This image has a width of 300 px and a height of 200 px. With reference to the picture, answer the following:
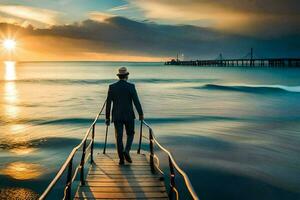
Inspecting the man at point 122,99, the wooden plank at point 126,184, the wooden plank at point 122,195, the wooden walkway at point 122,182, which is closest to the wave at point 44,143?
the wooden walkway at point 122,182

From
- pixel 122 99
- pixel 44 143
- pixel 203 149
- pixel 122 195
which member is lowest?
pixel 203 149

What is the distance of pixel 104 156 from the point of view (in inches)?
341

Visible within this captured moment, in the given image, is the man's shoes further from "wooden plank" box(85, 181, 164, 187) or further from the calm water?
the calm water

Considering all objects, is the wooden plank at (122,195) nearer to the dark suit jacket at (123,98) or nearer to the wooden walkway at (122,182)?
the wooden walkway at (122,182)

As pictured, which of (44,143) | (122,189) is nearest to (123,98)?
(122,189)

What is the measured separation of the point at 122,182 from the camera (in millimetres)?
6465

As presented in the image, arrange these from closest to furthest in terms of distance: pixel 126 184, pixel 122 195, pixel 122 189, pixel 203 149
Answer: pixel 122 195 → pixel 122 189 → pixel 126 184 → pixel 203 149

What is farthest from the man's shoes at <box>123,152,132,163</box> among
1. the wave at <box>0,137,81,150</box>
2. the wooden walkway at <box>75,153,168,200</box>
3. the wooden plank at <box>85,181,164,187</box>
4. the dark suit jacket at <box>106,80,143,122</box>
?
Result: the wave at <box>0,137,81,150</box>

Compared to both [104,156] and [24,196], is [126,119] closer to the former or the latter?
[104,156]

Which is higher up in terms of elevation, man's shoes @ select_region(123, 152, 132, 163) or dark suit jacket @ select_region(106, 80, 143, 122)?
dark suit jacket @ select_region(106, 80, 143, 122)

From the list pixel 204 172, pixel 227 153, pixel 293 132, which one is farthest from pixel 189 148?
pixel 293 132

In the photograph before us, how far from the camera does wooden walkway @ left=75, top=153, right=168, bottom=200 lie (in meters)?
5.79

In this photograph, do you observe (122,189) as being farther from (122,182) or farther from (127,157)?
(127,157)

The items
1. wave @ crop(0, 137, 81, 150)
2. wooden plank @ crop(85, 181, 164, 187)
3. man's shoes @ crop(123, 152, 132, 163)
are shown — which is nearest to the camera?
wooden plank @ crop(85, 181, 164, 187)
